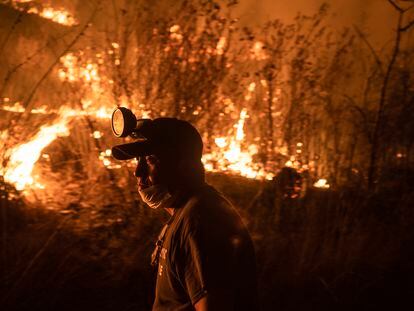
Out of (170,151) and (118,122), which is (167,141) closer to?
(170,151)

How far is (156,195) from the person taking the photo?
2119 mm

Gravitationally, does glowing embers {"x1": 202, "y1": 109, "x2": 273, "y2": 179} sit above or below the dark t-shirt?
above

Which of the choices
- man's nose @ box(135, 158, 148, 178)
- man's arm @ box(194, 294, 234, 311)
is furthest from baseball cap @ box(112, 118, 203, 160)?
man's arm @ box(194, 294, 234, 311)

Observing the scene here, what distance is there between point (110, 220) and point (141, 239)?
1.55 feet

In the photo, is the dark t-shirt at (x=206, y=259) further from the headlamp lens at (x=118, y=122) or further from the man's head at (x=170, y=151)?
the headlamp lens at (x=118, y=122)

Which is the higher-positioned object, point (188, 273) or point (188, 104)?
point (188, 104)

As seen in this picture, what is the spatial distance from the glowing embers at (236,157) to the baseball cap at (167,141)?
12.4 ft

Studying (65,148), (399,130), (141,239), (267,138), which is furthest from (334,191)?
(65,148)

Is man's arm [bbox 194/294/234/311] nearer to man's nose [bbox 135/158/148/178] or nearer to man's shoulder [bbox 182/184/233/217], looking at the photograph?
man's shoulder [bbox 182/184/233/217]

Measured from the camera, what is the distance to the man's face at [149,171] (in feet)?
6.68

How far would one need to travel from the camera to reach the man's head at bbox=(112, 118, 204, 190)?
6.49ft

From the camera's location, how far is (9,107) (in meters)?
4.77

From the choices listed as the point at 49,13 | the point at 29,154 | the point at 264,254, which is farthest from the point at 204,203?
the point at 49,13

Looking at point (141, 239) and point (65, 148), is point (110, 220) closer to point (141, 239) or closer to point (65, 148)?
point (141, 239)
